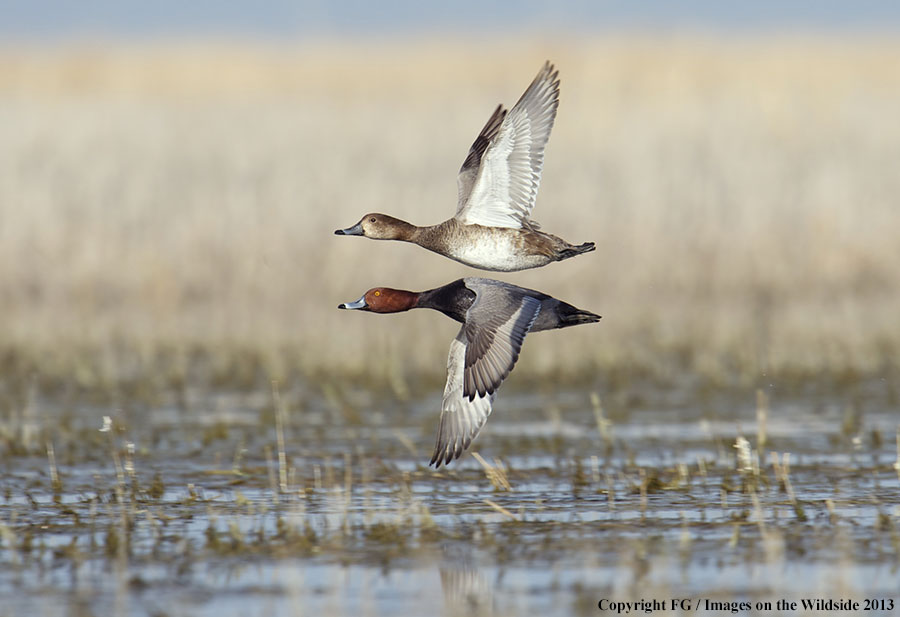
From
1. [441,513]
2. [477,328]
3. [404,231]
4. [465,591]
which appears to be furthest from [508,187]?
[465,591]

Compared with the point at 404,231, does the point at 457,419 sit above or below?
below

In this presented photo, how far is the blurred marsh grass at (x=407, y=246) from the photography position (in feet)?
42.5

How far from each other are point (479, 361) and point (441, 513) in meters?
0.85

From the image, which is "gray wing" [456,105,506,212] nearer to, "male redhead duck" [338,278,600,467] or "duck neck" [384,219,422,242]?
"duck neck" [384,219,422,242]

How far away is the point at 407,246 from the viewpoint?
15.3 m

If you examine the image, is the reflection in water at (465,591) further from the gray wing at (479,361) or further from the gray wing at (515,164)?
the gray wing at (515,164)

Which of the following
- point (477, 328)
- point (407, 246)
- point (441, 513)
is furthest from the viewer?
point (407, 246)

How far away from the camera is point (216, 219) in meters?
16.2

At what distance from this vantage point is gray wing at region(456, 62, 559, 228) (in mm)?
7793

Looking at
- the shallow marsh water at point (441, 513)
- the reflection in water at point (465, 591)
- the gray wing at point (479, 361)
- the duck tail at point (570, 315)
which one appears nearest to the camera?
the reflection in water at point (465, 591)

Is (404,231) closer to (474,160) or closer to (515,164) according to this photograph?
(474,160)

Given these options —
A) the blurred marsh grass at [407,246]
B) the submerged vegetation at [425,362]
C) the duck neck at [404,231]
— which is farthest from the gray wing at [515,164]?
the blurred marsh grass at [407,246]

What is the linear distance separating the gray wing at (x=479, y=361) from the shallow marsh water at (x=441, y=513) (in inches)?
11.0

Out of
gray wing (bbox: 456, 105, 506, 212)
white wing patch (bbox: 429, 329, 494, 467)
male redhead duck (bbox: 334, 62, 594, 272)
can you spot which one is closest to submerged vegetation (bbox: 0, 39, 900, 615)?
white wing patch (bbox: 429, 329, 494, 467)
